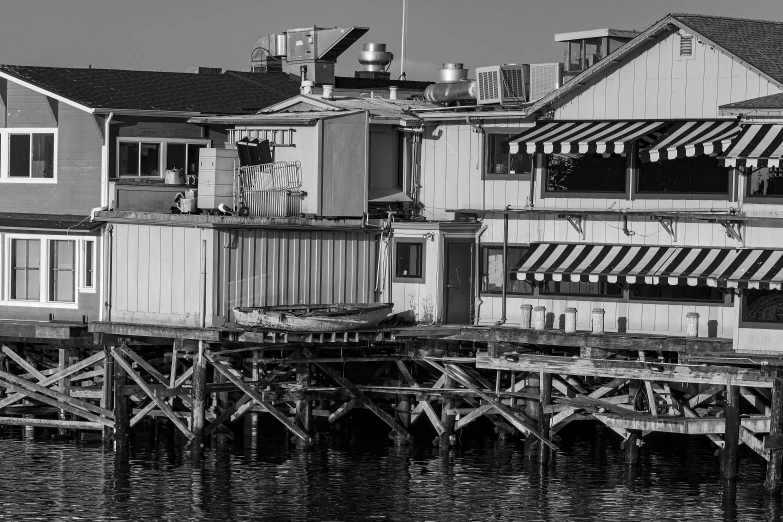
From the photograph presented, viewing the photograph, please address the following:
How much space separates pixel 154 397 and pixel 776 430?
16.3 metres

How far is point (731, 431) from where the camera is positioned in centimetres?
4347

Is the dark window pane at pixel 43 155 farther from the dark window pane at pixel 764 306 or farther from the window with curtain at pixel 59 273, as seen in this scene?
the dark window pane at pixel 764 306

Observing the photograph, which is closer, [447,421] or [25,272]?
[447,421]

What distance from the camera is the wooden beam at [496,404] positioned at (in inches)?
1842

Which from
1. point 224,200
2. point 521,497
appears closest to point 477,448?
point 521,497

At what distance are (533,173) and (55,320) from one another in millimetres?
13834

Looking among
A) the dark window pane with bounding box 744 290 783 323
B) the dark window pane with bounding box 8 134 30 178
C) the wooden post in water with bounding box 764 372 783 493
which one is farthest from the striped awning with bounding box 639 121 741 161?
the dark window pane with bounding box 8 134 30 178

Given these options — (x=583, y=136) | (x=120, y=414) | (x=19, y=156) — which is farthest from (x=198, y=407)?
(x=583, y=136)

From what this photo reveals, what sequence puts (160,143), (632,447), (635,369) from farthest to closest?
(160,143) < (632,447) < (635,369)

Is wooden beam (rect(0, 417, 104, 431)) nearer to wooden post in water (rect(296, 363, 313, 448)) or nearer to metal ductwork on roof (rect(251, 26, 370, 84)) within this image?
wooden post in water (rect(296, 363, 313, 448))

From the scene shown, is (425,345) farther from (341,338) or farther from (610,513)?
(610,513)

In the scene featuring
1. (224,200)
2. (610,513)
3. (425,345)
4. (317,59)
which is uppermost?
(317,59)

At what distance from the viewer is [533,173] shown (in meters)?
49.4

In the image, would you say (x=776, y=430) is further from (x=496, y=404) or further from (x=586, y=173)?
(x=586, y=173)
